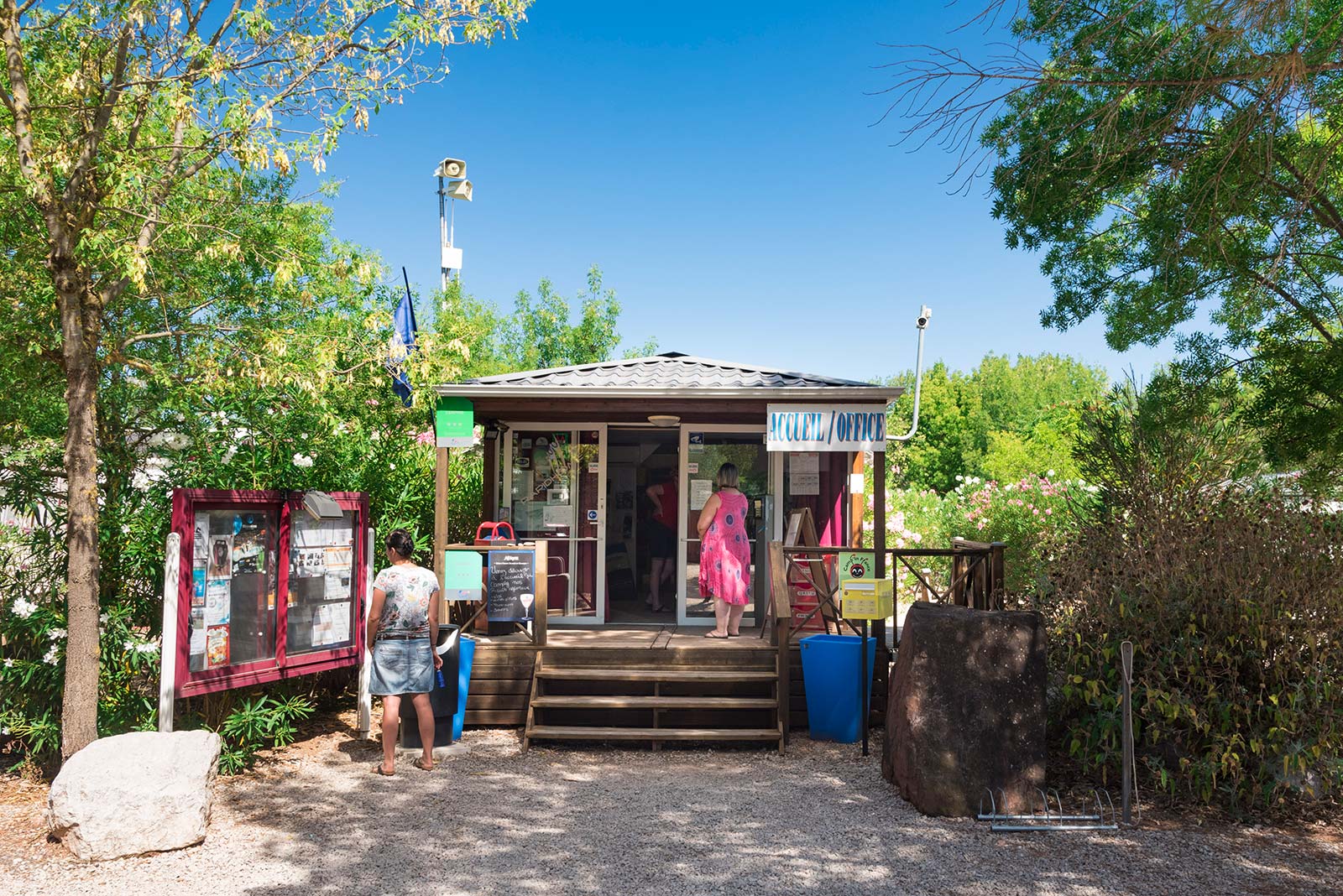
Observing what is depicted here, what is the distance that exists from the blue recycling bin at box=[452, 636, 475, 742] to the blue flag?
1.99 meters

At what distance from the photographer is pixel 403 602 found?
19.2 ft

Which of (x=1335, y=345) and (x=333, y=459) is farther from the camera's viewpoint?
(x=333, y=459)

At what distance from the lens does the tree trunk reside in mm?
5059

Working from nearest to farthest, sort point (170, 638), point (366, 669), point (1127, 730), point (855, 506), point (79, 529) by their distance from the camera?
point (1127, 730)
point (79, 529)
point (170, 638)
point (366, 669)
point (855, 506)

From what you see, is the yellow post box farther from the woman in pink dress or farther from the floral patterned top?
the floral patterned top

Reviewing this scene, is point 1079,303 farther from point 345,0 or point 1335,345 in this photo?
point 345,0

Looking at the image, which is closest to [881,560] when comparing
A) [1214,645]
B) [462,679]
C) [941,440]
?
[1214,645]

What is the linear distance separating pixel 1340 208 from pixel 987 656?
434cm

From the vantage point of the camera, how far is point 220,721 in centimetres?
596

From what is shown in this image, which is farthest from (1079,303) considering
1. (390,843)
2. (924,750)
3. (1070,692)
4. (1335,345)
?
(390,843)

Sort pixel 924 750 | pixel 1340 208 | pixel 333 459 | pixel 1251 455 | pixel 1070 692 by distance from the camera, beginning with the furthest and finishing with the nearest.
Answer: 1. pixel 1251 455
2. pixel 333 459
3. pixel 1340 208
4. pixel 1070 692
5. pixel 924 750

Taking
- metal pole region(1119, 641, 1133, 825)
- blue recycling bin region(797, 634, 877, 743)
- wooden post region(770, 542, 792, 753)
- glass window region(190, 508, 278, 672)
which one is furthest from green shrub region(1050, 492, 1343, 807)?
glass window region(190, 508, 278, 672)

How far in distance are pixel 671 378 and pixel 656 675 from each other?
106 inches

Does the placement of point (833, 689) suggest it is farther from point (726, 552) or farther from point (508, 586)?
point (508, 586)
